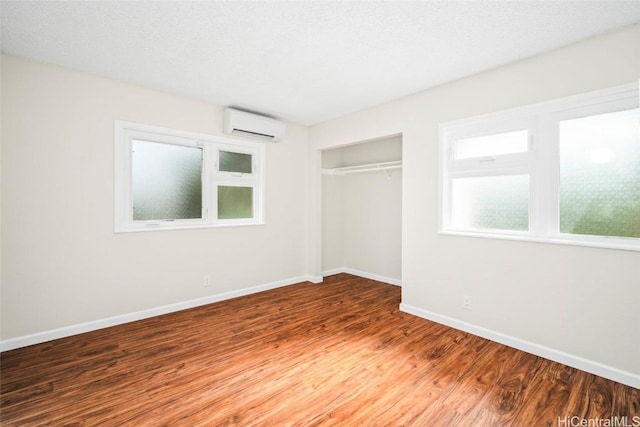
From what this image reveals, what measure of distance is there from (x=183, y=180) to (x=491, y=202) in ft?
11.6

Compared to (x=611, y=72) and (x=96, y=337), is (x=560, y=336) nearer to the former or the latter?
(x=611, y=72)

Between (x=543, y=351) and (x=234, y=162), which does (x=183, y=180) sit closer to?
(x=234, y=162)

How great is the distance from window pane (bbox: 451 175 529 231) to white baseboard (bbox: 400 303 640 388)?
102 centimetres

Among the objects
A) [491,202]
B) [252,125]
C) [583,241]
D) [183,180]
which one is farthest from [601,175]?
[183,180]

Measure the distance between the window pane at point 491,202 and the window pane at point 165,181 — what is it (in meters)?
3.14

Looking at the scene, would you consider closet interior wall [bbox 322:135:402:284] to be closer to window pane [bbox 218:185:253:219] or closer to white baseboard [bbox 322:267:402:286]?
white baseboard [bbox 322:267:402:286]

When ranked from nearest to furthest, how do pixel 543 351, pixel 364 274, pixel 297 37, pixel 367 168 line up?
pixel 297 37 < pixel 543 351 < pixel 367 168 < pixel 364 274

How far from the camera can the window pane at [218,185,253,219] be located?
399cm

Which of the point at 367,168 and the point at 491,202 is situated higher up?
the point at 367,168

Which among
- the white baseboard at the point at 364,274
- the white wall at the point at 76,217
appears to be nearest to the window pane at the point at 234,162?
the white wall at the point at 76,217

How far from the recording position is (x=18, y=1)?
1872 mm

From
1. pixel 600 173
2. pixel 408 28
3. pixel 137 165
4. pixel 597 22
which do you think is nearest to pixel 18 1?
pixel 137 165

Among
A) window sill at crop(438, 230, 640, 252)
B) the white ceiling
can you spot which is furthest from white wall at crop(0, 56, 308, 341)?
window sill at crop(438, 230, 640, 252)

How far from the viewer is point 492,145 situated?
2.90m
